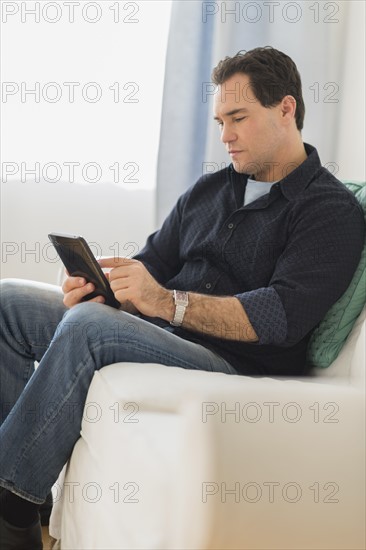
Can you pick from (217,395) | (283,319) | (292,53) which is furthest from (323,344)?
(292,53)

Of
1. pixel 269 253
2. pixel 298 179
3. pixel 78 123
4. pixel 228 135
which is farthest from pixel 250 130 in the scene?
pixel 78 123

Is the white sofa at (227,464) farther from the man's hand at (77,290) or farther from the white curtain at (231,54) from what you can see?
the white curtain at (231,54)

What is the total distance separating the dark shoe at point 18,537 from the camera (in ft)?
4.98

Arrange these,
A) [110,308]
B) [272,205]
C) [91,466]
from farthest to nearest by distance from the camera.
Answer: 1. [272,205]
2. [110,308]
3. [91,466]

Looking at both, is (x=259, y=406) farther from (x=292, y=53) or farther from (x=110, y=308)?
(x=292, y=53)

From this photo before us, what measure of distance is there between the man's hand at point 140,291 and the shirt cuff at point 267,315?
0.16 meters

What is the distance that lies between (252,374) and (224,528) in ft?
1.79

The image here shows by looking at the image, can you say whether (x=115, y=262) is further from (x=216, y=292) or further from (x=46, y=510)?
(x=46, y=510)

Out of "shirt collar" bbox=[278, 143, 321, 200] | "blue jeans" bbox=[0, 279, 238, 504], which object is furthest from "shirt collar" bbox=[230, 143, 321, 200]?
"blue jeans" bbox=[0, 279, 238, 504]

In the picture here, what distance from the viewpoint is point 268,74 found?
191 centimetres

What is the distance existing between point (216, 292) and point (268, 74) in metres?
0.51

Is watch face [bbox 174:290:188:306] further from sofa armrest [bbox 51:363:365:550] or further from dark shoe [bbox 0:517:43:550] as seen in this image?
dark shoe [bbox 0:517:43:550]

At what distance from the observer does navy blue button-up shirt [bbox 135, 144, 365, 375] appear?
5.40 feet

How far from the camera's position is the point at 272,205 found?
6.05 ft
